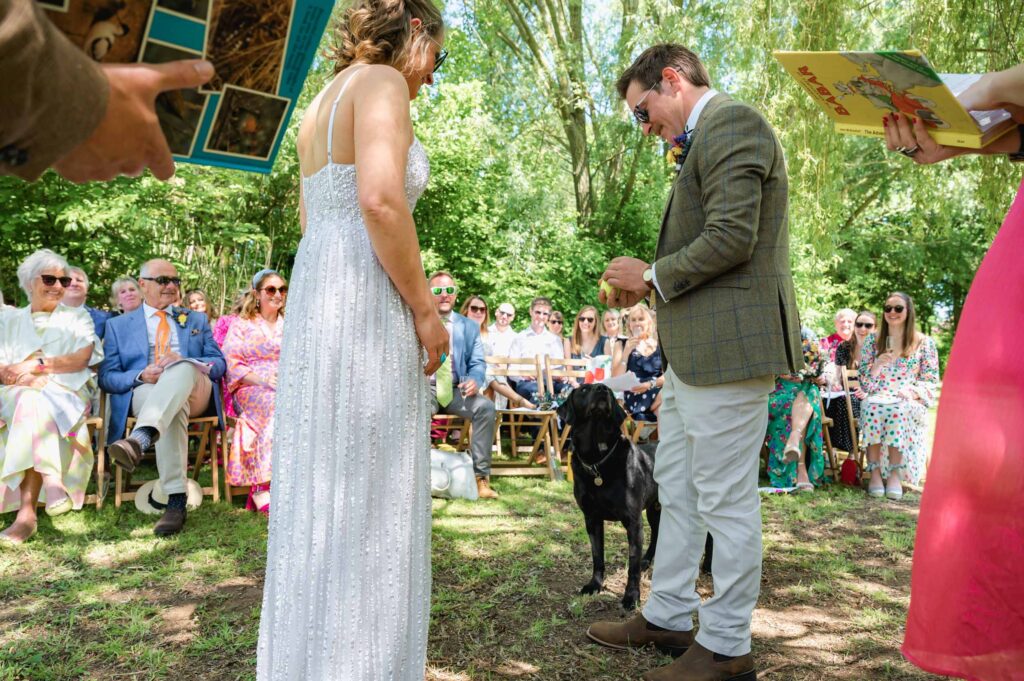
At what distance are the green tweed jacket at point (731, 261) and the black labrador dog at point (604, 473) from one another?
1.42 metres

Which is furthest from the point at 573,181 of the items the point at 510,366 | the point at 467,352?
the point at 467,352

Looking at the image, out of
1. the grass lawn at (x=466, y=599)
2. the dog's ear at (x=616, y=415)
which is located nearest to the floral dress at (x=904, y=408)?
the grass lawn at (x=466, y=599)

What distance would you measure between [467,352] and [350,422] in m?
5.62

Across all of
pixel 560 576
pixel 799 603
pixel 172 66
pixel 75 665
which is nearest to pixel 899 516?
pixel 799 603

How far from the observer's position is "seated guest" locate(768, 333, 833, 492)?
7.50 m

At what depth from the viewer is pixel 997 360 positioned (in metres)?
1.55

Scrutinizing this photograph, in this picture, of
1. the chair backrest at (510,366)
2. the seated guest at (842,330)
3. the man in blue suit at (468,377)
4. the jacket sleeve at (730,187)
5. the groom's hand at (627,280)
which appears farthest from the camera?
the seated guest at (842,330)

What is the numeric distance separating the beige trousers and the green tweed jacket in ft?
13.4

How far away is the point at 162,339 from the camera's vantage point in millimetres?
6184

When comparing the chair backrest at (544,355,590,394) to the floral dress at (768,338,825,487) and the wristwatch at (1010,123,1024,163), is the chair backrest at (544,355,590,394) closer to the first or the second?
the floral dress at (768,338,825,487)

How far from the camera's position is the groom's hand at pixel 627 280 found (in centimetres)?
308

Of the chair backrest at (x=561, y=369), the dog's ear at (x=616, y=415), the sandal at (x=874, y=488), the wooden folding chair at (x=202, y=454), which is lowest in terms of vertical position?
the sandal at (x=874, y=488)

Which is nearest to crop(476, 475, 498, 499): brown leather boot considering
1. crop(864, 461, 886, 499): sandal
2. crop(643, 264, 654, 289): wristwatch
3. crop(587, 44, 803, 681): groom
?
crop(864, 461, 886, 499): sandal

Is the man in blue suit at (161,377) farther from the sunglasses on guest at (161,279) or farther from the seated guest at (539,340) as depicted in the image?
the seated guest at (539,340)
